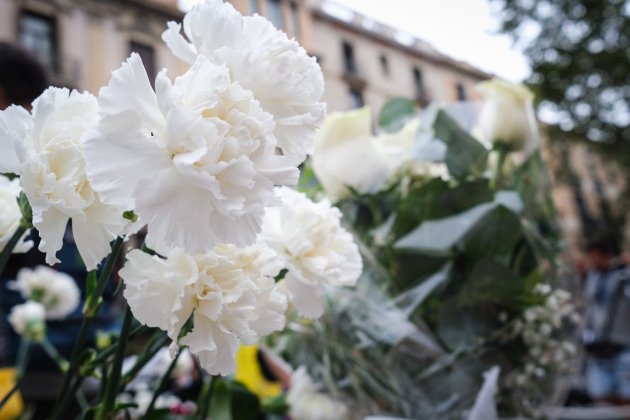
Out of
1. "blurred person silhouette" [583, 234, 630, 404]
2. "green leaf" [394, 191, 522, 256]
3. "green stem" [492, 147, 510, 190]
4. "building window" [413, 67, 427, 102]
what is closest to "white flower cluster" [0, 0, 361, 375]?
"green leaf" [394, 191, 522, 256]

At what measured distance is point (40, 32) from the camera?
4055 millimetres

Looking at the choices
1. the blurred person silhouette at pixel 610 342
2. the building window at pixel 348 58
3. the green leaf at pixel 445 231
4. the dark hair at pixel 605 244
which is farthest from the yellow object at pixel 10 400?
the dark hair at pixel 605 244

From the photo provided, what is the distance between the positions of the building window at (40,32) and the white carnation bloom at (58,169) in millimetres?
4184

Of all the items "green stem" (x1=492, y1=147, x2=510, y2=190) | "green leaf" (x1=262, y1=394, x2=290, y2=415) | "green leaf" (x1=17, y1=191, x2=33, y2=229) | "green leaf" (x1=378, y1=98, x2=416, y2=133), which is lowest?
"green leaf" (x1=262, y1=394, x2=290, y2=415)

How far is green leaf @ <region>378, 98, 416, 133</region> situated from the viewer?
575mm

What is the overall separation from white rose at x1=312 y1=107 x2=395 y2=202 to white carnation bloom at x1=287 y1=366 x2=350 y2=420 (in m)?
0.19

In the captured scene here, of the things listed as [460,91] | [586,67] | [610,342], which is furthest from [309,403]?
[586,67]

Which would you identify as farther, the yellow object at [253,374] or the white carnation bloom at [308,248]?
the yellow object at [253,374]

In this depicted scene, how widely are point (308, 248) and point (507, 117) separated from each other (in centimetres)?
35

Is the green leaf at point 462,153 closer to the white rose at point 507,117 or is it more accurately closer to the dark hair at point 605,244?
the white rose at point 507,117

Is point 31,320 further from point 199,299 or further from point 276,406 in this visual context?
point 199,299

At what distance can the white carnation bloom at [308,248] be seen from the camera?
0.93 ft

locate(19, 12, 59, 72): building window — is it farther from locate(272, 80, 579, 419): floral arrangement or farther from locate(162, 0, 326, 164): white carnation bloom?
locate(162, 0, 326, 164): white carnation bloom

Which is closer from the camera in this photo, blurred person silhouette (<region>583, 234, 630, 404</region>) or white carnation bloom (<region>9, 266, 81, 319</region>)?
white carnation bloom (<region>9, 266, 81, 319</region>)
